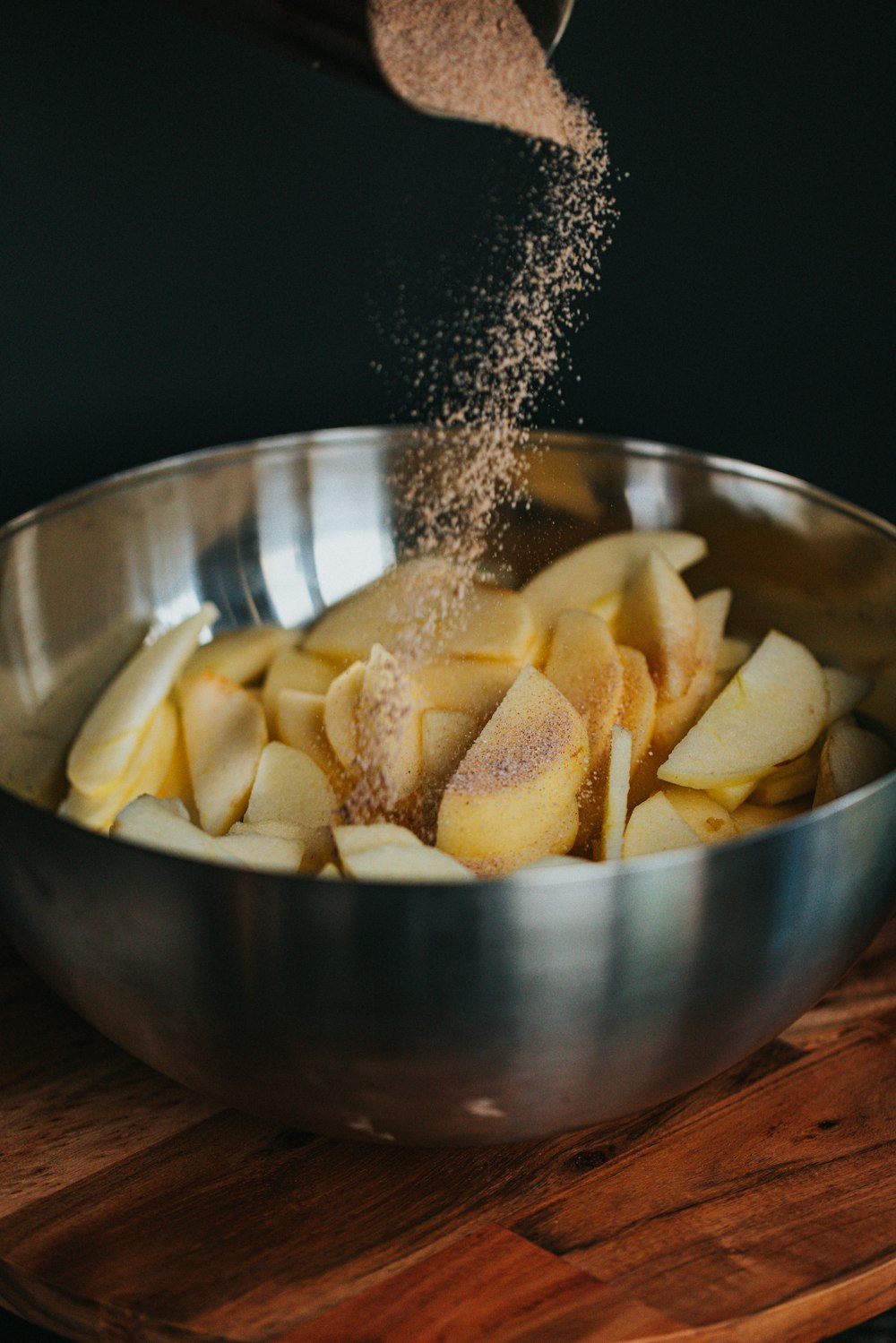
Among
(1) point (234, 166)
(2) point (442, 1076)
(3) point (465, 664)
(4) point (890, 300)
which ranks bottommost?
(2) point (442, 1076)

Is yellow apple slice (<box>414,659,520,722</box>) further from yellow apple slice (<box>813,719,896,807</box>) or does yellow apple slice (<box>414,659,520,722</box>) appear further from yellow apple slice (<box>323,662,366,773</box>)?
yellow apple slice (<box>813,719,896,807</box>)

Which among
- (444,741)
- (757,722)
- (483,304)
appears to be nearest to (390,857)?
(444,741)

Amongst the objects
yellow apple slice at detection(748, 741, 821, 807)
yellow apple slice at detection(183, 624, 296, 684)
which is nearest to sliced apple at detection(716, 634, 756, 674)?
yellow apple slice at detection(748, 741, 821, 807)

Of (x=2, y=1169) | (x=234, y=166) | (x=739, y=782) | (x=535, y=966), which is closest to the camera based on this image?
(x=535, y=966)

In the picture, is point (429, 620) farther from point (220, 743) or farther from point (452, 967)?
point (452, 967)

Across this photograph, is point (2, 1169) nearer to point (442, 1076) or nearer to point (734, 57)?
point (442, 1076)

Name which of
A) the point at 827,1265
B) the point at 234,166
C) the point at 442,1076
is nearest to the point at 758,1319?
the point at 827,1265
